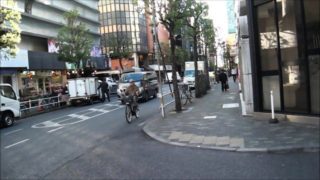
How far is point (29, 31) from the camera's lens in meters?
43.8

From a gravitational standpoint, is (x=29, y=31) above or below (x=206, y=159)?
above

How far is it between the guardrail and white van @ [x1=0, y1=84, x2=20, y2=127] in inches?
218

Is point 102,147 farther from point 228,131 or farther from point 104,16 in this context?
point 104,16

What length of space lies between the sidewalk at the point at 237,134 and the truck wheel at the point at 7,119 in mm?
9084

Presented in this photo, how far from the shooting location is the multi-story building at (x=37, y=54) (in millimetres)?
38531

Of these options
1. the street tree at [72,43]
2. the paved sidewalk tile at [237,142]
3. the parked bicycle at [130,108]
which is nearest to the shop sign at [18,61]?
the street tree at [72,43]

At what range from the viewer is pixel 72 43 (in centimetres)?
4153

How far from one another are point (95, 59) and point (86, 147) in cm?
4682

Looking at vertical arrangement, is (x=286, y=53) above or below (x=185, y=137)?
above

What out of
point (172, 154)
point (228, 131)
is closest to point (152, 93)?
point (228, 131)

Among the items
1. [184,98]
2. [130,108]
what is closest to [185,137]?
[130,108]

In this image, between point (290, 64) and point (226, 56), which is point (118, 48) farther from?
point (290, 64)

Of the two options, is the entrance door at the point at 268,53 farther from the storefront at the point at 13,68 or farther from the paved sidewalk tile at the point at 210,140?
the storefront at the point at 13,68

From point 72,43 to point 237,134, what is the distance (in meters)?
31.2
